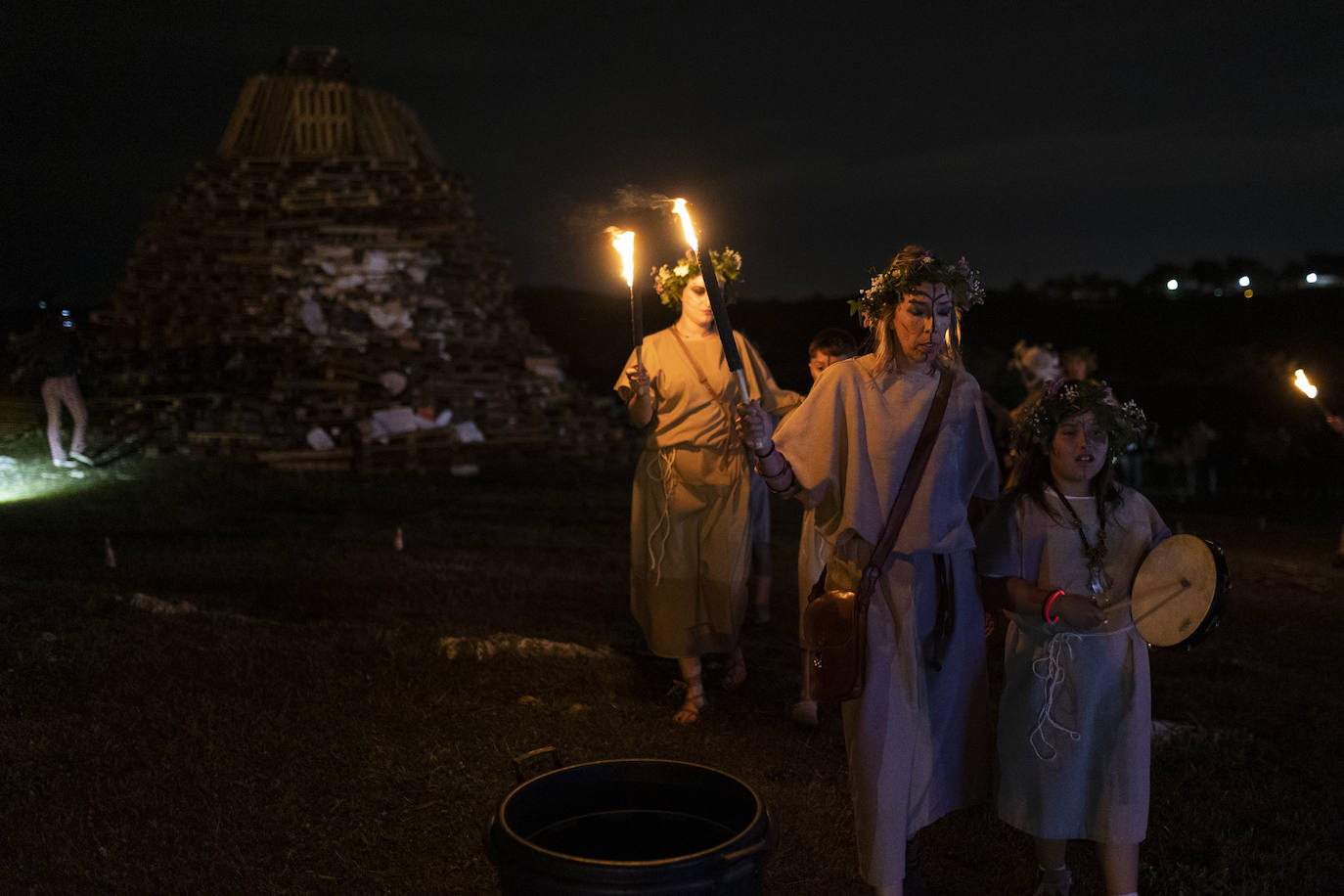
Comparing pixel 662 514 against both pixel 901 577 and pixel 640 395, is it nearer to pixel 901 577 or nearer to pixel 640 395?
pixel 640 395

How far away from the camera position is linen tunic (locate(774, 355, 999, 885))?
350 centimetres

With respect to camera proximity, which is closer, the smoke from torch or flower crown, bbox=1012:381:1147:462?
flower crown, bbox=1012:381:1147:462

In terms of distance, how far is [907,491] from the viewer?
3559 millimetres

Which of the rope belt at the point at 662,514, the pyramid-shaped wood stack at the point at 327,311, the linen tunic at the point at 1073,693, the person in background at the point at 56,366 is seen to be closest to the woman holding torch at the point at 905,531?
the linen tunic at the point at 1073,693

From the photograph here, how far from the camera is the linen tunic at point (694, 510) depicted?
→ 5.70 metres

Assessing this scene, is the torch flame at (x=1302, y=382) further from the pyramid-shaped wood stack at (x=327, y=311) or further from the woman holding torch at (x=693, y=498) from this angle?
the pyramid-shaped wood stack at (x=327, y=311)

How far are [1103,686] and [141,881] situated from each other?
137 inches

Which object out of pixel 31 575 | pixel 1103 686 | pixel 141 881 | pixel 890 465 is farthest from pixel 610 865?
pixel 31 575

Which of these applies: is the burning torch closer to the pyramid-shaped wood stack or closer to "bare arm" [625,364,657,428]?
"bare arm" [625,364,657,428]

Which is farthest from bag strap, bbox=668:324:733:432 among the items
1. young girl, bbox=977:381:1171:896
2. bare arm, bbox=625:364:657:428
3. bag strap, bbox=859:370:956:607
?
bag strap, bbox=859:370:956:607

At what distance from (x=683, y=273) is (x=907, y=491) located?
104 inches

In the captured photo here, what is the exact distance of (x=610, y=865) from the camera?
98.5 inches

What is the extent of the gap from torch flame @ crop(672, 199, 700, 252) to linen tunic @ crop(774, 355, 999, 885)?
69cm

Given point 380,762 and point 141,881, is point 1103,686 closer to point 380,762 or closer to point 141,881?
point 380,762
